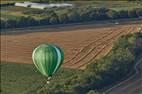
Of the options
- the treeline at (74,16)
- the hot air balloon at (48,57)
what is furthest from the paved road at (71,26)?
the hot air balloon at (48,57)

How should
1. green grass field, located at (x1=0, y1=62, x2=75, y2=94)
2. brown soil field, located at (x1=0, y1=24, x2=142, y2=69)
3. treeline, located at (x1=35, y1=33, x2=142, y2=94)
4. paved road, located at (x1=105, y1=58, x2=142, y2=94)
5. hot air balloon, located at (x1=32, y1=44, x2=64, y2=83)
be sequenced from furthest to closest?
brown soil field, located at (x1=0, y1=24, x2=142, y2=69)
green grass field, located at (x1=0, y1=62, x2=75, y2=94)
paved road, located at (x1=105, y1=58, x2=142, y2=94)
treeline, located at (x1=35, y1=33, x2=142, y2=94)
hot air balloon, located at (x1=32, y1=44, x2=64, y2=83)

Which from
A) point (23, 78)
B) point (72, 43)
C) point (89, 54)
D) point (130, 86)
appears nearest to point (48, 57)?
point (130, 86)

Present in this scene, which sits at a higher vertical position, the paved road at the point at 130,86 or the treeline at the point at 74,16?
the paved road at the point at 130,86

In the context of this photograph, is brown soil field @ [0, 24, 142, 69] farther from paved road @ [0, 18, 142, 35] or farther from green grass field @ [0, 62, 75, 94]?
green grass field @ [0, 62, 75, 94]

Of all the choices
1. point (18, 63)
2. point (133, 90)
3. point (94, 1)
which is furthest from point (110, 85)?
point (94, 1)

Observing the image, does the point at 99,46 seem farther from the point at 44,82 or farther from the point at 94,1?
the point at 94,1

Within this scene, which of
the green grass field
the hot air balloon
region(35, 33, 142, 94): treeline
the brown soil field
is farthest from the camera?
the brown soil field

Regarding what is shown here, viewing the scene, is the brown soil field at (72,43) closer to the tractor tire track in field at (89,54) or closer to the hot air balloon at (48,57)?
the tractor tire track in field at (89,54)

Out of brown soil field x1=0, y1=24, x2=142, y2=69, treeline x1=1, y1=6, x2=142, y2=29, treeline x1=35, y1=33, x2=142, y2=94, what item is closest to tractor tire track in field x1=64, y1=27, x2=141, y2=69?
brown soil field x1=0, y1=24, x2=142, y2=69
